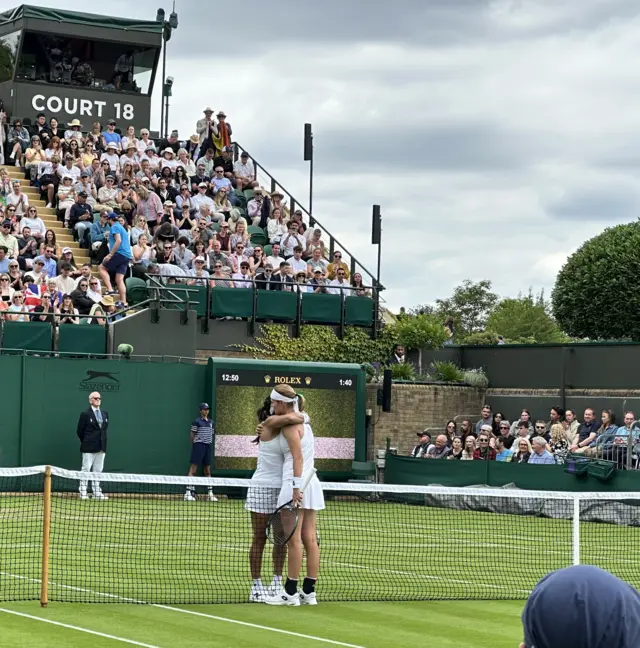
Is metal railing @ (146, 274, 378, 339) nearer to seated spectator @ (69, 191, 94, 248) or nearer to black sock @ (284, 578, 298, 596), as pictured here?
seated spectator @ (69, 191, 94, 248)

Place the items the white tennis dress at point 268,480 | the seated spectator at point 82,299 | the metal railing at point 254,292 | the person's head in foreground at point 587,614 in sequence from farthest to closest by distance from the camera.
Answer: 1. the metal railing at point 254,292
2. the seated spectator at point 82,299
3. the white tennis dress at point 268,480
4. the person's head in foreground at point 587,614

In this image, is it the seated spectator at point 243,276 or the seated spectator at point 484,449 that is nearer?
the seated spectator at point 484,449

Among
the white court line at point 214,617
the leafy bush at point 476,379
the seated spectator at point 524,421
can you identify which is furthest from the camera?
the leafy bush at point 476,379

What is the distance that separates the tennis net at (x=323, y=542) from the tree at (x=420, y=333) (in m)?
5.85

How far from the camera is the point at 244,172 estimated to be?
37438mm

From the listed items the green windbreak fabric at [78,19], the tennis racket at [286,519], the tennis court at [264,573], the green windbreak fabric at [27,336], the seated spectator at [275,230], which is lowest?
the tennis court at [264,573]

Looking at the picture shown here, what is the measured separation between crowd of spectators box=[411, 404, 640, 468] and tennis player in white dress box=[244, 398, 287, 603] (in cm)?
1360

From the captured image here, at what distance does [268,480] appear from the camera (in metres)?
11.6

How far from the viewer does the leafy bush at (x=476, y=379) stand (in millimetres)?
31844

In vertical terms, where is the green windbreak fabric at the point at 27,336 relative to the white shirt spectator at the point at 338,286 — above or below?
below

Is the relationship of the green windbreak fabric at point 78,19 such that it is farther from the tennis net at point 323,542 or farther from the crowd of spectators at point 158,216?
the tennis net at point 323,542

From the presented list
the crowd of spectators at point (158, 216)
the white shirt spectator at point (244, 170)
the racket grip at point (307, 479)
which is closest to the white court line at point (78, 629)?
the racket grip at point (307, 479)

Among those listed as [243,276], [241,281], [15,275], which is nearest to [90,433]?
[15,275]

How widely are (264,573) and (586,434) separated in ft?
A: 46.3
